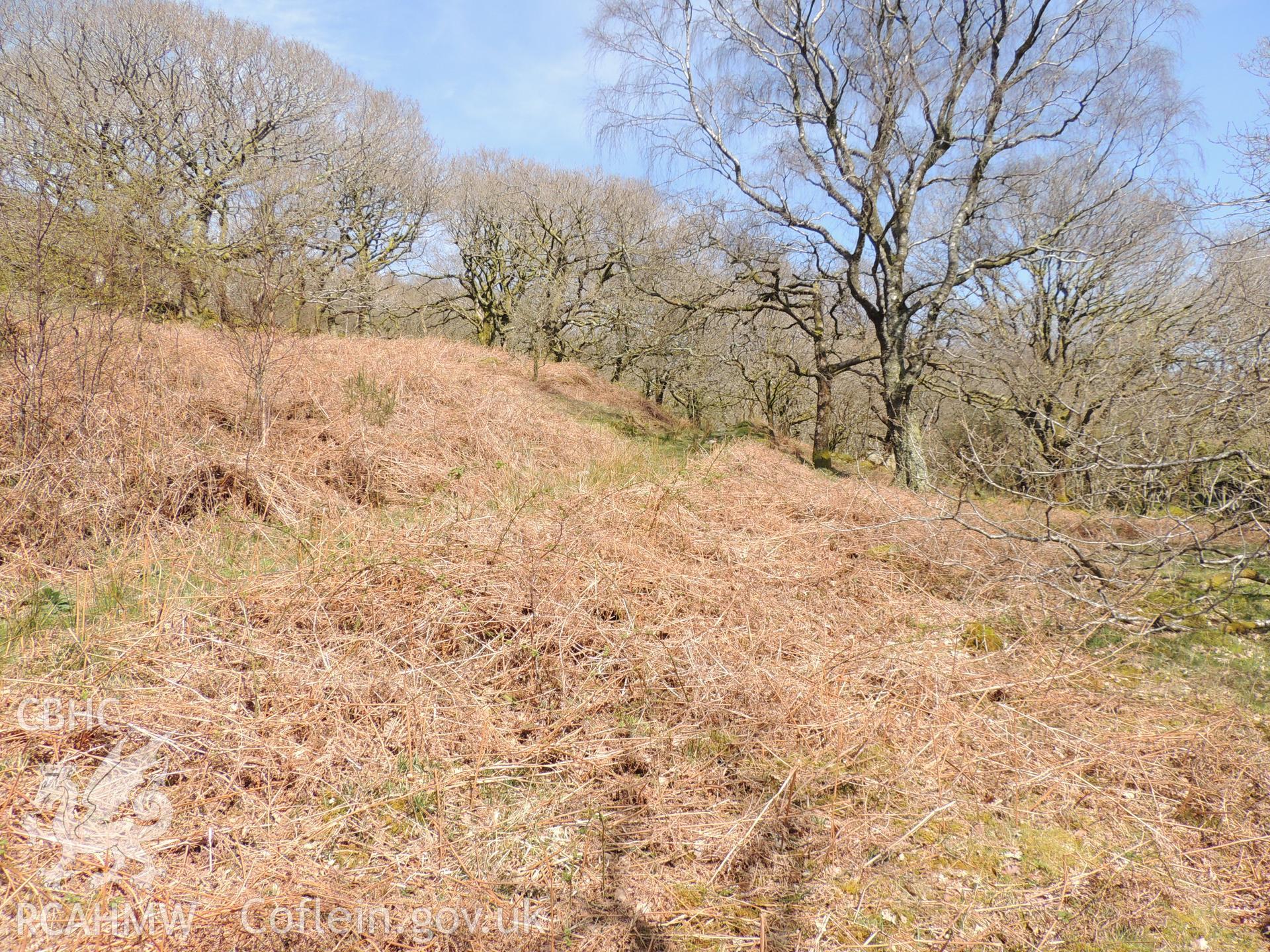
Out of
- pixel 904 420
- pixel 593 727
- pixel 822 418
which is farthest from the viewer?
pixel 822 418

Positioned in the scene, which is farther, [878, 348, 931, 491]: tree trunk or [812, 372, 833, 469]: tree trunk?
[812, 372, 833, 469]: tree trunk

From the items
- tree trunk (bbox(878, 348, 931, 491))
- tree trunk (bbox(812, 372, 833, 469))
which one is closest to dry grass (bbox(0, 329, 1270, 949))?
tree trunk (bbox(878, 348, 931, 491))

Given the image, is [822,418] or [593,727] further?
[822,418]

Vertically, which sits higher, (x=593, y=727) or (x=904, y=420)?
(x=904, y=420)

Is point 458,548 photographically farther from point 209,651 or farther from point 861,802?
point 861,802

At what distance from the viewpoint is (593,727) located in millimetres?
2904

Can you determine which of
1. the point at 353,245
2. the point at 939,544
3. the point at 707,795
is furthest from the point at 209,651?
the point at 353,245

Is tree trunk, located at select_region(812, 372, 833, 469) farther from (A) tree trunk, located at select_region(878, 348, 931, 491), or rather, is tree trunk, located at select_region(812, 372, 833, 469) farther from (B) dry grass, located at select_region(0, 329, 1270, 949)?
(B) dry grass, located at select_region(0, 329, 1270, 949)

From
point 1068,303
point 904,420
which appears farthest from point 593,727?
point 1068,303

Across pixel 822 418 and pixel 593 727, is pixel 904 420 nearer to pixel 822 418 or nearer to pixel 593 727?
pixel 822 418

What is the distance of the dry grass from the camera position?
2.08 metres

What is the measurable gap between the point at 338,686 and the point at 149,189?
1012cm

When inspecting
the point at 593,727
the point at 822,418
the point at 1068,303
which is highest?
the point at 1068,303

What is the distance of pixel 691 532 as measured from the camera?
16.5 ft
